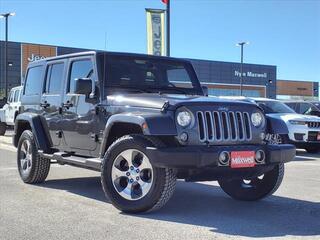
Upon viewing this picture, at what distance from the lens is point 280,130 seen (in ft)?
23.9

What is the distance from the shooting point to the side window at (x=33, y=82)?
9741 millimetres

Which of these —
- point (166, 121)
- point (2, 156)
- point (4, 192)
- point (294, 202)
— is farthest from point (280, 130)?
point (2, 156)

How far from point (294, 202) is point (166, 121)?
2.59 m

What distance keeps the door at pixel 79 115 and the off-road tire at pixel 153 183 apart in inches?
35.8

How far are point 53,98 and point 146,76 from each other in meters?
1.73

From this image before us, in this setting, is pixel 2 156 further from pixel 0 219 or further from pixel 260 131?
pixel 260 131

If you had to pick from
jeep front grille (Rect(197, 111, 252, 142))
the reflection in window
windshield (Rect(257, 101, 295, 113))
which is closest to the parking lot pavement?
jeep front grille (Rect(197, 111, 252, 142))

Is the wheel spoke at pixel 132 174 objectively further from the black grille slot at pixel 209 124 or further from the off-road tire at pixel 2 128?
the off-road tire at pixel 2 128

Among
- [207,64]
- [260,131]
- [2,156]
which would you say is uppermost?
[207,64]

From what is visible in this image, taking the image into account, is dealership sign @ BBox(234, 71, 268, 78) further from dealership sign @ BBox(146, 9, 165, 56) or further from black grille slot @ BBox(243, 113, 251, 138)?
black grille slot @ BBox(243, 113, 251, 138)

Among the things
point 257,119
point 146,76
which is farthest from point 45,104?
point 257,119

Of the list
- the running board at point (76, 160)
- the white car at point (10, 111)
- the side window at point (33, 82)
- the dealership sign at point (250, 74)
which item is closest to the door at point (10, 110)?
the white car at point (10, 111)

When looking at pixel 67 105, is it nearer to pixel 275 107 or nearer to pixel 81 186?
pixel 81 186

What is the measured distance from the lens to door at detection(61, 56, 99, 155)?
25.7ft
